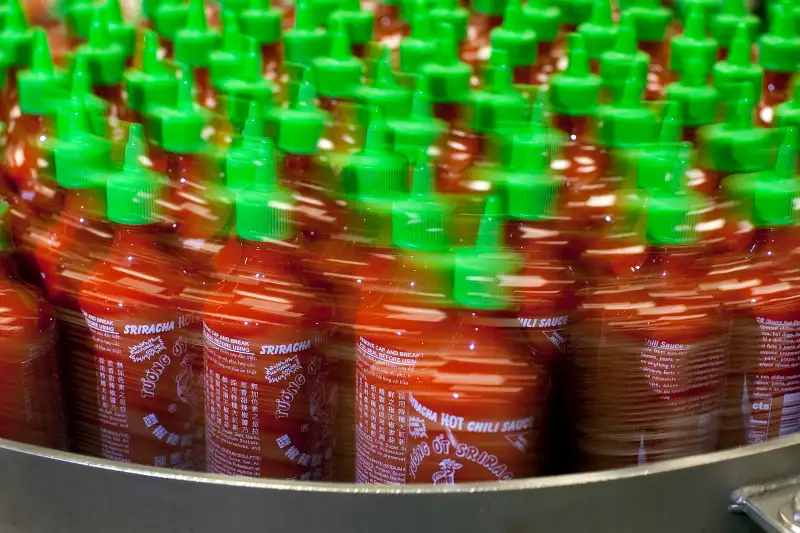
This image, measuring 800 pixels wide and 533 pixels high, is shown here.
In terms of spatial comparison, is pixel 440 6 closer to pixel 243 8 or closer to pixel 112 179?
pixel 243 8

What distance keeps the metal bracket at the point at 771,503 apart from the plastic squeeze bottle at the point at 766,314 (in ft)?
0.31

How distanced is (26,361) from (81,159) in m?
0.16

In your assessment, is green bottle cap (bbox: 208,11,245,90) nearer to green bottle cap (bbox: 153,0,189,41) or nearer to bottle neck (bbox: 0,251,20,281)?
green bottle cap (bbox: 153,0,189,41)

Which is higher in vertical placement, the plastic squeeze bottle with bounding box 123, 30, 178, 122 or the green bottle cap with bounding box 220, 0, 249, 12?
the green bottle cap with bounding box 220, 0, 249, 12

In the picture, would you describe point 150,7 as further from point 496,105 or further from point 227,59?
point 496,105

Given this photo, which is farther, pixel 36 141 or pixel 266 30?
pixel 266 30

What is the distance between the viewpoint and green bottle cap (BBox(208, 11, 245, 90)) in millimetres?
950

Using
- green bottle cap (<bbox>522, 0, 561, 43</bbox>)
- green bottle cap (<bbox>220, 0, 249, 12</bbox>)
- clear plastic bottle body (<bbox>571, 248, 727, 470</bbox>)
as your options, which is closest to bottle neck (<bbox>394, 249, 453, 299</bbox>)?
clear plastic bottle body (<bbox>571, 248, 727, 470</bbox>)

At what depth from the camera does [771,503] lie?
682 mm

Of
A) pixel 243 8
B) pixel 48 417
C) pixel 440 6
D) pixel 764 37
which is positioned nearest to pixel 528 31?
pixel 440 6

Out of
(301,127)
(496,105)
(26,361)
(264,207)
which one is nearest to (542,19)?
(496,105)

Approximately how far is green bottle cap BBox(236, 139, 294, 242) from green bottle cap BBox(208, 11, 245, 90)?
0.84 feet

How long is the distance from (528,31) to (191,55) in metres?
0.33

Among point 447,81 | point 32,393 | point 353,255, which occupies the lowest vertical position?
point 32,393
